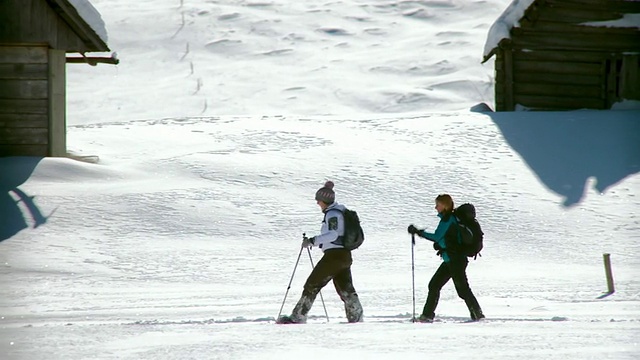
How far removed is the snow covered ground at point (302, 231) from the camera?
832 centimetres

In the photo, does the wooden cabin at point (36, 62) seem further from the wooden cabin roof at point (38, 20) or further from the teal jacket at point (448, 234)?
the teal jacket at point (448, 234)

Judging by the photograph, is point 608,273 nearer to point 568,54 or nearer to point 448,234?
point 448,234

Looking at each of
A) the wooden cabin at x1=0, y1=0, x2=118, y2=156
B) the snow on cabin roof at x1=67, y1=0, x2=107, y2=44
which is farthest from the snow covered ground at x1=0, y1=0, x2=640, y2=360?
the snow on cabin roof at x1=67, y1=0, x2=107, y2=44

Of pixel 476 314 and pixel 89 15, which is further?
pixel 89 15

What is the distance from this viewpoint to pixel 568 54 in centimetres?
2519

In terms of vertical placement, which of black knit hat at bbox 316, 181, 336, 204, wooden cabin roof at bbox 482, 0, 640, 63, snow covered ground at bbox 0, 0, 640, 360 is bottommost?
snow covered ground at bbox 0, 0, 640, 360

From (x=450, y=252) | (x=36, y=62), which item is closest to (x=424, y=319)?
(x=450, y=252)

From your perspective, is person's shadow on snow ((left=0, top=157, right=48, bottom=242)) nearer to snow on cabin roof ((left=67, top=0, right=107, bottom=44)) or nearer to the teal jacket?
snow on cabin roof ((left=67, top=0, right=107, bottom=44))

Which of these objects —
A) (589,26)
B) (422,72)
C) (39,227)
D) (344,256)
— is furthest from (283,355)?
(422,72)

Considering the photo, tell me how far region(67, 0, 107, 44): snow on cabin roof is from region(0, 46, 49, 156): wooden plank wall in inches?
38.9

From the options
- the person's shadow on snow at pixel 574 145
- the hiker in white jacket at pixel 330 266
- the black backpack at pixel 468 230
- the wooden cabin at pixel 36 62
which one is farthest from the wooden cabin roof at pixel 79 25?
the black backpack at pixel 468 230

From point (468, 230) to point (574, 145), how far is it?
11.9m

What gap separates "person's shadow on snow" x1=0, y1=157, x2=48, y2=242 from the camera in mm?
16052

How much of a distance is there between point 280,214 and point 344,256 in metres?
6.99
